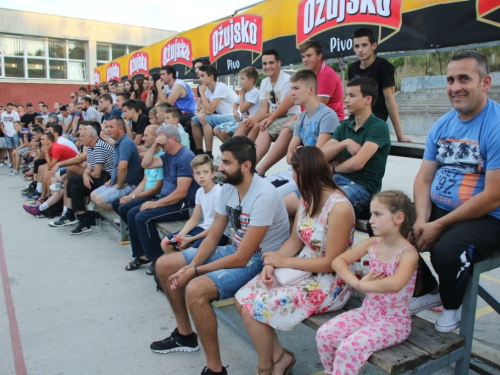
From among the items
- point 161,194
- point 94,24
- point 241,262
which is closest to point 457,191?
point 241,262

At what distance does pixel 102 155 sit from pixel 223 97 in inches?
84.8

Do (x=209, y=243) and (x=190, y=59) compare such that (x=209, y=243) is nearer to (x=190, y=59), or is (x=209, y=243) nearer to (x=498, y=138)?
(x=498, y=138)

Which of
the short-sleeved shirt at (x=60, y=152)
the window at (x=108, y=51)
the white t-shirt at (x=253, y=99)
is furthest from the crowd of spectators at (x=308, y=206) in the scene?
the window at (x=108, y=51)

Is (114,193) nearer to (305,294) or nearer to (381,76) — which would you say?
(381,76)

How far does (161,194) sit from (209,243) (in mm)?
2098

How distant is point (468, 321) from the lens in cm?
246

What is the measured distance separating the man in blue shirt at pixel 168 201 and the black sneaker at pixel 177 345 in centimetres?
164

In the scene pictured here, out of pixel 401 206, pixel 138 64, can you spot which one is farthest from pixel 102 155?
pixel 138 64

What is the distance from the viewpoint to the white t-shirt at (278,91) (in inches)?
213

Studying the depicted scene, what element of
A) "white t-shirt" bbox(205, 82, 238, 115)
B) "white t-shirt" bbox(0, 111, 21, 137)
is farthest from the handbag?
"white t-shirt" bbox(0, 111, 21, 137)

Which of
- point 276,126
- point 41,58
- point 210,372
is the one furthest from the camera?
point 41,58

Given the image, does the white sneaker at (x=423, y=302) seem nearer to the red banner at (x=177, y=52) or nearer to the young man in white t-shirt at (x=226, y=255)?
the young man in white t-shirt at (x=226, y=255)

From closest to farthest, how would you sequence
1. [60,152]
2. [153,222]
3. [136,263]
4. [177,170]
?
[153,222] → [177,170] → [136,263] → [60,152]

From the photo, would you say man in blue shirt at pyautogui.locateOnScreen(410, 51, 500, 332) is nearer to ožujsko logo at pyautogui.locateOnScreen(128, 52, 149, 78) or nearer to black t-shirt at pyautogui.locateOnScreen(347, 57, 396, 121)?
black t-shirt at pyautogui.locateOnScreen(347, 57, 396, 121)
